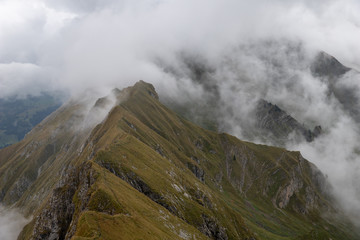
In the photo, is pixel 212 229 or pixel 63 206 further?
pixel 212 229

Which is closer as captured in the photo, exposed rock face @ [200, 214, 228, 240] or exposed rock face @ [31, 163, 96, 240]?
exposed rock face @ [31, 163, 96, 240]

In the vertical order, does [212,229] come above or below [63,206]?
above

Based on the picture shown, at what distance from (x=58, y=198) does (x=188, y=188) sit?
90700 millimetres

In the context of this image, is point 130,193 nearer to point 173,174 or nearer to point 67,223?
point 67,223

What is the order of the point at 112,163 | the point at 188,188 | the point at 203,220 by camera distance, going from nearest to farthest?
the point at 112,163 < the point at 203,220 < the point at 188,188

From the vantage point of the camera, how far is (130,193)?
115 metres

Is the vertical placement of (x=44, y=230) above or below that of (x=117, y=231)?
below

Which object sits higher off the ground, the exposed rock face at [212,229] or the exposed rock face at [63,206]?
the exposed rock face at [212,229]

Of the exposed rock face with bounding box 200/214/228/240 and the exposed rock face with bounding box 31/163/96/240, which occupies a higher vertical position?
the exposed rock face with bounding box 200/214/228/240

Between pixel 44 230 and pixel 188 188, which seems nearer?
pixel 44 230

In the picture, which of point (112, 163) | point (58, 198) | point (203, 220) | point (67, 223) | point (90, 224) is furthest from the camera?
point (203, 220)

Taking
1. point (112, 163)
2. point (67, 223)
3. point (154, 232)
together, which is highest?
point (112, 163)

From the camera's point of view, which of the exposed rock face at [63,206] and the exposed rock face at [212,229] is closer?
the exposed rock face at [63,206]

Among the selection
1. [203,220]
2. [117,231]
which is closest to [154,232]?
[117,231]
